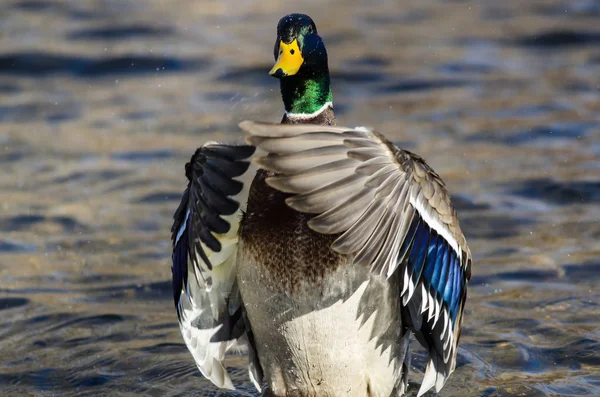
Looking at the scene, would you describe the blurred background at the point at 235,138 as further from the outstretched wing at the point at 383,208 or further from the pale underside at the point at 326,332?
the outstretched wing at the point at 383,208

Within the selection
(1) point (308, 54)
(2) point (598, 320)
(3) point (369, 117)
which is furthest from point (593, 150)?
(1) point (308, 54)

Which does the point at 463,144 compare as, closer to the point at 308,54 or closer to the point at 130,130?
the point at 130,130

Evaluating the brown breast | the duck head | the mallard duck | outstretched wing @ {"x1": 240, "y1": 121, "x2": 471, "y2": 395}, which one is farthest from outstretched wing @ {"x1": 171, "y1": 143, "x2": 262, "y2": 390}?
the duck head

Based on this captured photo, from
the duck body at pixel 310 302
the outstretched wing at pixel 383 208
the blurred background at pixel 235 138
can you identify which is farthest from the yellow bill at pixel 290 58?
the blurred background at pixel 235 138

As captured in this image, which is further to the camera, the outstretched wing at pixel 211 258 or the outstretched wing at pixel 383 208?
the outstretched wing at pixel 211 258

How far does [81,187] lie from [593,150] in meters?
4.16

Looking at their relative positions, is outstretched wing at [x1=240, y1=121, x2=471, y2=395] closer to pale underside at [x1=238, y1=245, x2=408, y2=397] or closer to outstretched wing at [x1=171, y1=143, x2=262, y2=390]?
pale underside at [x1=238, y1=245, x2=408, y2=397]

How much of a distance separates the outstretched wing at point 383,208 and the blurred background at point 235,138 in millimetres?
871

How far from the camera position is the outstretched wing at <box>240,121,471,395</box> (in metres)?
3.75

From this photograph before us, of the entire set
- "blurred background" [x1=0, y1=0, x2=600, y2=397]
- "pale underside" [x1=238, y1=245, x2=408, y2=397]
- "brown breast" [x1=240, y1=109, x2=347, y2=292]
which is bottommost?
"blurred background" [x1=0, y1=0, x2=600, y2=397]

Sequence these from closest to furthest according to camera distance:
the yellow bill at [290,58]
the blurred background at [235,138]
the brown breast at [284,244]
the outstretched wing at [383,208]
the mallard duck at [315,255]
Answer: the outstretched wing at [383,208], the mallard duck at [315,255], the brown breast at [284,244], the yellow bill at [290,58], the blurred background at [235,138]

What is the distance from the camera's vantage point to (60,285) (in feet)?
23.8

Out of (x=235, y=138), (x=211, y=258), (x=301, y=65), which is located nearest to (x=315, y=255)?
(x=211, y=258)

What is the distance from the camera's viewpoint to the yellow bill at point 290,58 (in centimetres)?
491
